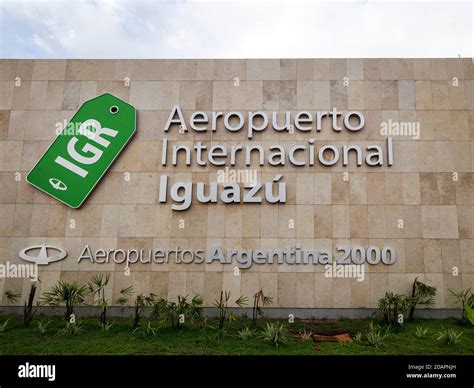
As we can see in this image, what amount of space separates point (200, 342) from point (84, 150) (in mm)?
7276

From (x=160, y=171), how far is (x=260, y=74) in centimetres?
453

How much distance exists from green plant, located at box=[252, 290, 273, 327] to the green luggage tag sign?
6.08m

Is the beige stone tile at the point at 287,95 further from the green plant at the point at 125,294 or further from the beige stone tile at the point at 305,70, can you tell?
the green plant at the point at 125,294

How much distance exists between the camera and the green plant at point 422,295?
13.2m

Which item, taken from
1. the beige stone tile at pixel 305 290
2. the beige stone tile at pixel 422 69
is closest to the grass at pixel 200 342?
the beige stone tile at pixel 305 290

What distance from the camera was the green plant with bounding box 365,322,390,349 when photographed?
1062cm

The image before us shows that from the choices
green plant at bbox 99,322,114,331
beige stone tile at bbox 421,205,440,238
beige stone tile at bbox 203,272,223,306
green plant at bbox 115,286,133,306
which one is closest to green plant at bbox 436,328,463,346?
beige stone tile at bbox 421,205,440,238

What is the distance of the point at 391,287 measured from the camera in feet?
44.4

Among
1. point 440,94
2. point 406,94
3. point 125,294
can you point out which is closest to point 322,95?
point 406,94

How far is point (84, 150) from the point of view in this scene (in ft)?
47.8

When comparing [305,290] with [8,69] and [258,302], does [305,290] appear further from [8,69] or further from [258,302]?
[8,69]

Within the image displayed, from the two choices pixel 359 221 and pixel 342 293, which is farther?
pixel 359 221

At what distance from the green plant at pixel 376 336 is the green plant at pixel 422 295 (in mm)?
1886
